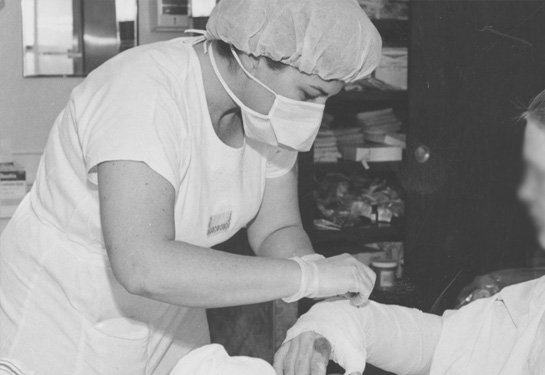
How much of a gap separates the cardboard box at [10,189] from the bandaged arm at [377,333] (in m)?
1.46

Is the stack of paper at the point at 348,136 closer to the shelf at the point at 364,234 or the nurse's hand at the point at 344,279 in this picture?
the shelf at the point at 364,234

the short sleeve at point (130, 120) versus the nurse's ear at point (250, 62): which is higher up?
the nurse's ear at point (250, 62)

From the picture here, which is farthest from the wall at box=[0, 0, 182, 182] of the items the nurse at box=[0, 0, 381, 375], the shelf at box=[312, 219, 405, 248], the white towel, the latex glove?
the white towel

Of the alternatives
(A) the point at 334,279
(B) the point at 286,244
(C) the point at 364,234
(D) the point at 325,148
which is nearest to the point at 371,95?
(D) the point at 325,148

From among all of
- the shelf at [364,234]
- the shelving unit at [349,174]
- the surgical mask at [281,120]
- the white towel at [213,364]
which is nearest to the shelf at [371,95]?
the shelving unit at [349,174]

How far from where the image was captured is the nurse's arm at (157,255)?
1390 millimetres

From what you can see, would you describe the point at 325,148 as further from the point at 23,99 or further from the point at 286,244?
the point at 286,244

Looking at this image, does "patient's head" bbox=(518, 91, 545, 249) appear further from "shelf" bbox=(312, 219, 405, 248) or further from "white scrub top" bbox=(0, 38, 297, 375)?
"shelf" bbox=(312, 219, 405, 248)

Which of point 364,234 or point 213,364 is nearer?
point 213,364

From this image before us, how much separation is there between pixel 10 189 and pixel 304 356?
159 centimetres

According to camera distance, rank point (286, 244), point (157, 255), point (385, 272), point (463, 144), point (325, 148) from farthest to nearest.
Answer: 1. point (325, 148)
2. point (385, 272)
3. point (463, 144)
4. point (286, 244)
5. point (157, 255)

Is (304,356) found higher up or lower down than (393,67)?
lower down

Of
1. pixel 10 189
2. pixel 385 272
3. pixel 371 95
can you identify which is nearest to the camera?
pixel 385 272

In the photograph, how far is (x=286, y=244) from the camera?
1834 mm
